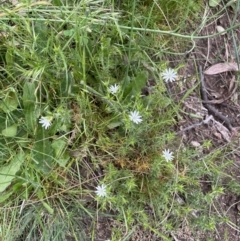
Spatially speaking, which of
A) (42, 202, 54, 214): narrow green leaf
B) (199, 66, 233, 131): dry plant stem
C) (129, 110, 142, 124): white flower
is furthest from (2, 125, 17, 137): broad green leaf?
(199, 66, 233, 131): dry plant stem

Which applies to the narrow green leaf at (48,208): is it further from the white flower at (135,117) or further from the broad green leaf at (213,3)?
the broad green leaf at (213,3)

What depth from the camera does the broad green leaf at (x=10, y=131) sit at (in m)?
1.31

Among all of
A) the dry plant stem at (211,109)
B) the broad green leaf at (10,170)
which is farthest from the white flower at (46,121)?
the dry plant stem at (211,109)

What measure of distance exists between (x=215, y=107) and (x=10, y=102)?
684 mm

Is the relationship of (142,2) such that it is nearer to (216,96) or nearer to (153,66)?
(153,66)

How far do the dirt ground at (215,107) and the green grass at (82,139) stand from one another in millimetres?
100

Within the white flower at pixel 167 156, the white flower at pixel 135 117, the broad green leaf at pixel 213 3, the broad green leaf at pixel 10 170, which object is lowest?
the broad green leaf at pixel 10 170

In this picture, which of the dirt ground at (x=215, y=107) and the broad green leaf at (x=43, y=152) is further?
the dirt ground at (x=215, y=107)

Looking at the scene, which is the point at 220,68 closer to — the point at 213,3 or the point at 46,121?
the point at 213,3

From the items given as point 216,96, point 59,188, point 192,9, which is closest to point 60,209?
point 59,188

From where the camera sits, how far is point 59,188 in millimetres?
1346

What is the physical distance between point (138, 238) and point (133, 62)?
21.5 inches

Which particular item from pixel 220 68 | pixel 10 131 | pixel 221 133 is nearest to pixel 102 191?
Answer: pixel 10 131

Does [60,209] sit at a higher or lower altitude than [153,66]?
lower
